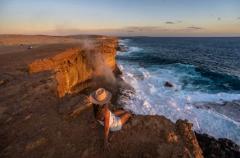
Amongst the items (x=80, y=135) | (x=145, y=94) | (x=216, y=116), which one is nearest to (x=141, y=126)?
(x=80, y=135)

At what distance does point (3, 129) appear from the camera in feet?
20.1

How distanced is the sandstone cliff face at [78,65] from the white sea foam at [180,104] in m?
4.64

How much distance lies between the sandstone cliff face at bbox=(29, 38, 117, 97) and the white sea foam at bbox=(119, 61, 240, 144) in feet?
15.2

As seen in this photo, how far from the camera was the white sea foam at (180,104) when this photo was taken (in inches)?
516

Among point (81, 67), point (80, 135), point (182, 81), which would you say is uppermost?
point (80, 135)

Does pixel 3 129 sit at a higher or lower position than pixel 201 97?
higher

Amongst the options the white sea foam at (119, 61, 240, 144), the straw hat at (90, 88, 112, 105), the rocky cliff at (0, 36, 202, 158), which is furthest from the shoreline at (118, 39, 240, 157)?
the straw hat at (90, 88, 112, 105)

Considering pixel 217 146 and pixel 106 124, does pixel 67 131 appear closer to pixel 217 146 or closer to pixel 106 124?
pixel 106 124

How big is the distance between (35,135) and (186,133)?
501cm

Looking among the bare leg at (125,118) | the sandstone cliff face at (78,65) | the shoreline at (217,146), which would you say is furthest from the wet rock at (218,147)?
the sandstone cliff face at (78,65)

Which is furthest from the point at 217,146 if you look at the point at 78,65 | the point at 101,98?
the point at 78,65

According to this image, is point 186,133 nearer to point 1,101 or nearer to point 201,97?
point 1,101

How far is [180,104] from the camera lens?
1705cm

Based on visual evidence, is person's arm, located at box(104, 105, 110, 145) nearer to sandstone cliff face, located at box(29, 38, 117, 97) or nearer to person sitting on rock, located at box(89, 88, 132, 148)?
person sitting on rock, located at box(89, 88, 132, 148)
